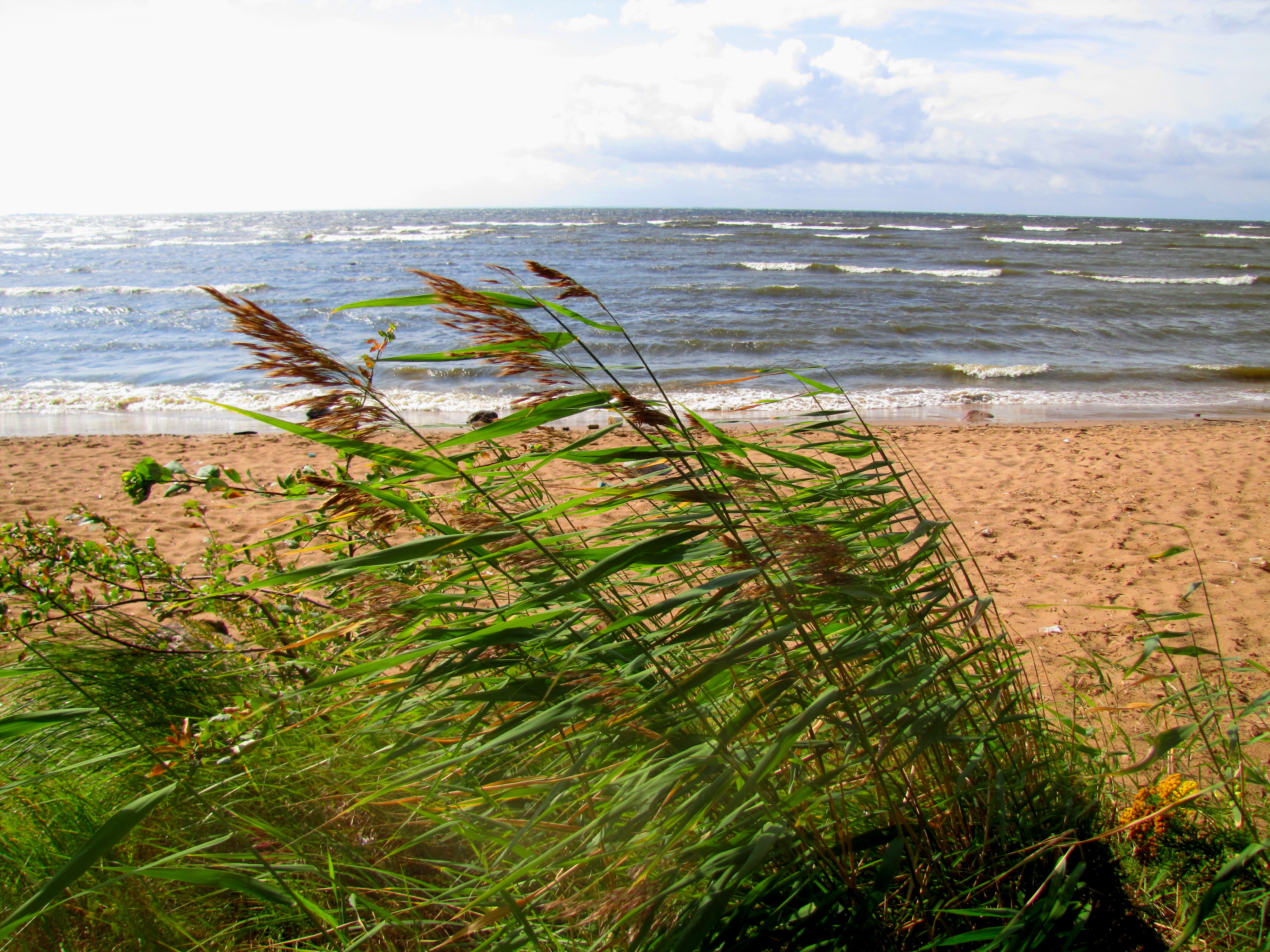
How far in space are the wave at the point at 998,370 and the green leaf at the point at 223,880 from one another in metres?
13.8

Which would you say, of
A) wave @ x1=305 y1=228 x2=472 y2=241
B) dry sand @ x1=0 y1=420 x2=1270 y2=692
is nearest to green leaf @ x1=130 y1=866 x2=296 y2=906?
dry sand @ x1=0 y1=420 x2=1270 y2=692

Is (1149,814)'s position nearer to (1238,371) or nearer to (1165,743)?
(1165,743)

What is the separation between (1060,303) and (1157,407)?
10.6 m

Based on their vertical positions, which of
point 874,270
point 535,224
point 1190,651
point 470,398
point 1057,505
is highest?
point 535,224

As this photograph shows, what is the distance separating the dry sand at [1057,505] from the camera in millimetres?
4379

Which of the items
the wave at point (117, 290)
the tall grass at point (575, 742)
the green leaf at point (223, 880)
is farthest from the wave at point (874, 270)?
the green leaf at point (223, 880)

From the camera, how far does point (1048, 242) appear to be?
153ft

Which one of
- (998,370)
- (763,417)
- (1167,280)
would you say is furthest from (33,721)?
(1167,280)

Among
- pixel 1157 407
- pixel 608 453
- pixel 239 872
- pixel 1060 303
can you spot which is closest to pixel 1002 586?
pixel 608 453

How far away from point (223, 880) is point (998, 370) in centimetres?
1456

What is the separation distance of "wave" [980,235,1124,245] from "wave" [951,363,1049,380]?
1416 inches

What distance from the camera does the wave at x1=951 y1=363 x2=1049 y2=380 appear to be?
42.6 feet

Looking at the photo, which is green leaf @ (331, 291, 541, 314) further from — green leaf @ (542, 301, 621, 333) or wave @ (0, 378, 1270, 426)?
wave @ (0, 378, 1270, 426)

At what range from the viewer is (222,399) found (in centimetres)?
1130
